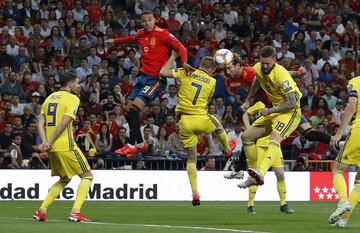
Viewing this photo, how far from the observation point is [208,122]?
65.9 ft

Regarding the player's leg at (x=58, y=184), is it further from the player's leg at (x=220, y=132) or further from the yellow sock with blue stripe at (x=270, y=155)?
the player's leg at (x=220, y=132)

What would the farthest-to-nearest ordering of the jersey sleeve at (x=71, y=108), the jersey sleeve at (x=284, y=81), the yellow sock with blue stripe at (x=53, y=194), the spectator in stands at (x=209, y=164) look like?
1. the spectator in stands at (x=209, y=164)
2. the jersey sleeve at (x=284, y=81)
3. the yellow sock with blue stripe at (x=53, y=194)
4. the jersey sleeve at (x=71, y=108)

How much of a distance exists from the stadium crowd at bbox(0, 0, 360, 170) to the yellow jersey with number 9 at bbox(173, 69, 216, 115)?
218 inches

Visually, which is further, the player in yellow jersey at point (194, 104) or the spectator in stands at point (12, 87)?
the spectator in stands at point (12, 87)

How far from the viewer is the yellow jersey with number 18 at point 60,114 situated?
15.2 m

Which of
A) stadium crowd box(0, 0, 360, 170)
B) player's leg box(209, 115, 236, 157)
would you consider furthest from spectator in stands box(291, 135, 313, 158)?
player's leg box(209, 115, 236, 157)

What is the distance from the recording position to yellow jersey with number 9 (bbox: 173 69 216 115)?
65.3ft

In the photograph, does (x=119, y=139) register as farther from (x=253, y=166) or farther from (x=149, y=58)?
(x=253, y=166)

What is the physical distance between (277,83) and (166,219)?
2.74m

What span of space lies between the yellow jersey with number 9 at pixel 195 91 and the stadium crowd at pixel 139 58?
555cm

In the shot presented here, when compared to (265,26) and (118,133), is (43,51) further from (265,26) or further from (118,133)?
(265,26)

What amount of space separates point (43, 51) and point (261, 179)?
1364 centimetres

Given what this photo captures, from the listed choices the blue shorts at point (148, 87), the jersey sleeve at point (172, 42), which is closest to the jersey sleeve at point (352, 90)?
the jersey sleeve at point (172, 42)

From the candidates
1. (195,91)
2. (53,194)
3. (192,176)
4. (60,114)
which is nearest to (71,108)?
(60,114)
